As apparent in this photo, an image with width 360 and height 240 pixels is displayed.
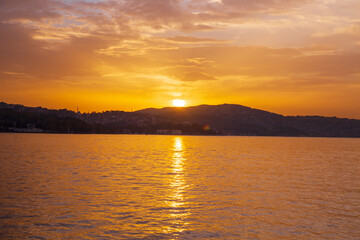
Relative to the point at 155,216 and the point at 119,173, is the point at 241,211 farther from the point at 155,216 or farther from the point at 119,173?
the point at 119,173

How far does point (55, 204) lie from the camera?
23359mm

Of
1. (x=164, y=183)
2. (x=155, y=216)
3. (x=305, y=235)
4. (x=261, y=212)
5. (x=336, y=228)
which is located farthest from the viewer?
(x=164, y=183)

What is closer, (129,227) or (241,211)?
(129,227)

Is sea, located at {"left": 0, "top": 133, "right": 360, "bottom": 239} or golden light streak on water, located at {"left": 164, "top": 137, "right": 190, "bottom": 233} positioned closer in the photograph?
sea, located at {"left": 0, "top": 133, "right": 360, "bottom": 239}

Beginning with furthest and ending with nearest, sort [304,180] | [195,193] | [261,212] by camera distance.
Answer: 1. [304,180]
2. [195,193]
3. [261,212]

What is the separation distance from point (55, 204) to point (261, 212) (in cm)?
1425

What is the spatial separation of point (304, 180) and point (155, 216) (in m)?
24.7

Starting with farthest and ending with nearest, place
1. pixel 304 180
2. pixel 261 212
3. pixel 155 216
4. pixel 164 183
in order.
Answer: pixel 304 180, pixel 164 183, pixel 261 212, pixel 155 216

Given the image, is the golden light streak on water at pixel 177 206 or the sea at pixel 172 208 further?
the golden light streak on water at pixel 177 206

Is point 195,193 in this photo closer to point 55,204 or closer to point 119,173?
point 55,204

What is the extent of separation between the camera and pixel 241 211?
74.5 ft

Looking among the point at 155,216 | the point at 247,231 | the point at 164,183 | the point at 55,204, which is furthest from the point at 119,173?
Result: the point at 247,231

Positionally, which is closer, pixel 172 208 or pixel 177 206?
pixel 172 208

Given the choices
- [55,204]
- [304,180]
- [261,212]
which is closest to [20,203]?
[55,204]
